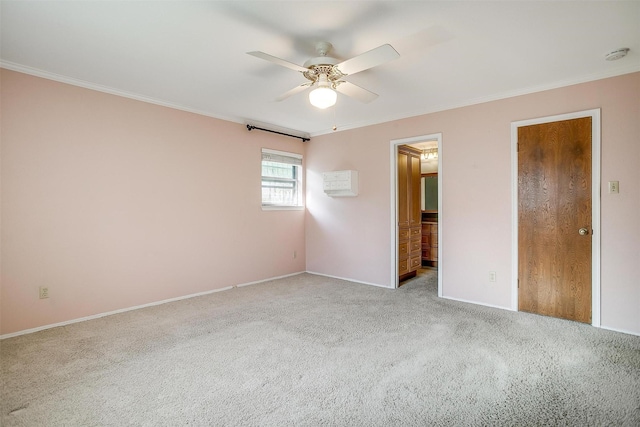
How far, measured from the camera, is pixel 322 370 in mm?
2326

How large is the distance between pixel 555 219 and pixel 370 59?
8.74 ft

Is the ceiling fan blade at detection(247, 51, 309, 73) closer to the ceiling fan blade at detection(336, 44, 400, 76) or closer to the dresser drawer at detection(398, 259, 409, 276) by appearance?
the ceiling fan blade at detection(336, 44, 400, 76)

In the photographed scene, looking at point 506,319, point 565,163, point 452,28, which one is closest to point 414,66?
point 452,28

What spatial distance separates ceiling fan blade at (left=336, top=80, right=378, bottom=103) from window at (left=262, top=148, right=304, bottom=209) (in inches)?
98.0

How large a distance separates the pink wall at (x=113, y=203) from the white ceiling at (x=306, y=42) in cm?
38

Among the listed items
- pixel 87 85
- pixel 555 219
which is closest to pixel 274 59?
pixel 87 85

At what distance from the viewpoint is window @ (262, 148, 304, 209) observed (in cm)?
523

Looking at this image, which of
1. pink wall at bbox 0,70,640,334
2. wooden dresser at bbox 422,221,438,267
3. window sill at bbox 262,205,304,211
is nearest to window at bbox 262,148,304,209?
window sill at bbox 262,205,304,211

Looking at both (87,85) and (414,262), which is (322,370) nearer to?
(414,262)

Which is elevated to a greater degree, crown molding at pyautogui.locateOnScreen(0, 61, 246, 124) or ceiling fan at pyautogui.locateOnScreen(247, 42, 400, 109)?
crown molding at pyautogui.locateOnScreen(0, 61, 246, 124)

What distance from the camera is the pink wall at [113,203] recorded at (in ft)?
9.80

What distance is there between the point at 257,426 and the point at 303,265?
407 centimetres

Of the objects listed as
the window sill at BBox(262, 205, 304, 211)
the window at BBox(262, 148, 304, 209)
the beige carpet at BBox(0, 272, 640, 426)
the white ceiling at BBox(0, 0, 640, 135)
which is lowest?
the beige carpet at BBox(0, 272, 640, 426)

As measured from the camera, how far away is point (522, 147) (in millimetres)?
3553
